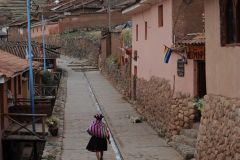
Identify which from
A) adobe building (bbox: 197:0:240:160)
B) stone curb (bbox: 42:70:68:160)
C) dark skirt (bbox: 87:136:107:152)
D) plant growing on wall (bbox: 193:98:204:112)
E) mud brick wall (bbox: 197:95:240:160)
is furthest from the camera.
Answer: stone curb (bbox: 42:70:68:160)

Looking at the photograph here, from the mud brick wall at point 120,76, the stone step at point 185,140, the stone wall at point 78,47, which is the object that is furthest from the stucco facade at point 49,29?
the stone step at point 185,140

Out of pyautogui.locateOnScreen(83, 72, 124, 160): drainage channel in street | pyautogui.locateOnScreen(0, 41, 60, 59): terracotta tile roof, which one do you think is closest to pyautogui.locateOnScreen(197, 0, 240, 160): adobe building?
pyautogui.locateOnScreen(83, 72, 124, 160): drainage channel in street

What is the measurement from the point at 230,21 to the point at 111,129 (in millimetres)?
11082

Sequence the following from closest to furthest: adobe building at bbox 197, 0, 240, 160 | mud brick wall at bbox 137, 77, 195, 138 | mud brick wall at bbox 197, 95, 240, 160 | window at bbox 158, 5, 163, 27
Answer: mud brick wall at bbox 197, 95, 240, 160 < adobe building at bbox 197, 0, 240, 160 < mud brick wall at bbox 137, 77, 195, 138 < window at bbox 158, 5, 163, 27

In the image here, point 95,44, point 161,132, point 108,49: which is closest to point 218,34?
point 161,132

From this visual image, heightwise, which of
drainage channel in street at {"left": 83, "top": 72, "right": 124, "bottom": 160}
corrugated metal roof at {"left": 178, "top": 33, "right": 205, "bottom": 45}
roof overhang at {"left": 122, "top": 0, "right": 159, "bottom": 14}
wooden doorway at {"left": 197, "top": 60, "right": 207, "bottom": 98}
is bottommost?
drainage channel in street at {"left": 83, "top": 72, "right": 124, "bottom": 160}

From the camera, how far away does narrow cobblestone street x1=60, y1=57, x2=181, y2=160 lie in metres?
15.8

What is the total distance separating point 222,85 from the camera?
10969 mm

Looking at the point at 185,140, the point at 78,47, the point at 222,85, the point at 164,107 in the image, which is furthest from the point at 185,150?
the point at 78,47

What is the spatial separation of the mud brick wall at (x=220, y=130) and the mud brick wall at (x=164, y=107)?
422cm

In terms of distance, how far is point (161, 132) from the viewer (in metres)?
19.0

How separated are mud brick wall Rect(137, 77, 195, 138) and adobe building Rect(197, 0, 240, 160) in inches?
166

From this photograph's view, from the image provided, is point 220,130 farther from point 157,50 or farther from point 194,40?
point 157,50

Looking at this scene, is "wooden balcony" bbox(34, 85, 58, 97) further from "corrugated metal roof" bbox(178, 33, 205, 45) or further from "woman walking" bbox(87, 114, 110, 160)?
"woman walking" bbox(87, 114, 110, 160)
